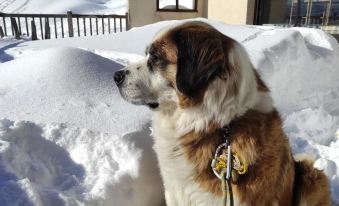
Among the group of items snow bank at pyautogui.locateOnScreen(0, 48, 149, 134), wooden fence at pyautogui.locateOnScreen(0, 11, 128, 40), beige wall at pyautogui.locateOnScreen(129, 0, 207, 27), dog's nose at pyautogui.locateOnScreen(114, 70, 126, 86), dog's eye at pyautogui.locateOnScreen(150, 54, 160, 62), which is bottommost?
wooden fence at pyautogui.locateOnScreen(0, 11, 128, 40)

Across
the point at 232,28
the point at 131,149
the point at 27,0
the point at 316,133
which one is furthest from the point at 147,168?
the point at 27,0

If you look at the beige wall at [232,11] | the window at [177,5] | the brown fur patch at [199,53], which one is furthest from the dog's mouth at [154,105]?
the window at [177,5]

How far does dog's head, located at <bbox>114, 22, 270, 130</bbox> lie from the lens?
217 cm

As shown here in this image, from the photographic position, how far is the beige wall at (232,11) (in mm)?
Result: 12430

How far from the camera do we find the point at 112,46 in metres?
6.33

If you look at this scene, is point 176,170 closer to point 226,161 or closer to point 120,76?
point 226,161

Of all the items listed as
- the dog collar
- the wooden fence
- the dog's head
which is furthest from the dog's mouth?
the wooden fence

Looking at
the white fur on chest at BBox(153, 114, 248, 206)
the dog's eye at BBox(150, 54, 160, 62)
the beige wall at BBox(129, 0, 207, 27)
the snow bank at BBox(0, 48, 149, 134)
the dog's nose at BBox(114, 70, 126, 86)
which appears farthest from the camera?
the beige wall at BBox(129, 0, 207, 27)

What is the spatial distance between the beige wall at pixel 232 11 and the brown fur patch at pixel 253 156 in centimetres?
1069

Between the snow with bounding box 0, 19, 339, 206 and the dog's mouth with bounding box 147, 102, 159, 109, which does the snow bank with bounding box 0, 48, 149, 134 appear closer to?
the snow with bounding box 0, 19, 339, 206

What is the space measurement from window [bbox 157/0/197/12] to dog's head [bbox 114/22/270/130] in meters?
13.2

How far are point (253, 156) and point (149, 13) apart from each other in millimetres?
13590

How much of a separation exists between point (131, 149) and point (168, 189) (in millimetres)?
525

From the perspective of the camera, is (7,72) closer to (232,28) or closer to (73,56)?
(73,56)
